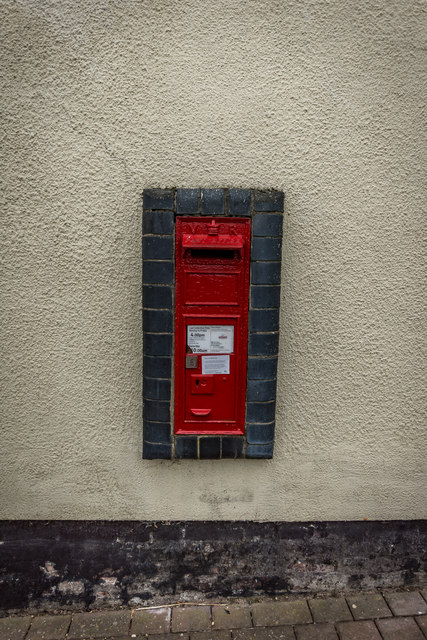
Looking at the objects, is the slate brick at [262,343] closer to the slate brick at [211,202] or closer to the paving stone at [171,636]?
the slate brick at [211,202]

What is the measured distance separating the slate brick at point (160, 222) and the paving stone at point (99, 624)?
2.02 m

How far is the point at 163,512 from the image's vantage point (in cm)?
226

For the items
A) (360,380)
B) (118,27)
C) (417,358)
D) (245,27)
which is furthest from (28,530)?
(245,27)

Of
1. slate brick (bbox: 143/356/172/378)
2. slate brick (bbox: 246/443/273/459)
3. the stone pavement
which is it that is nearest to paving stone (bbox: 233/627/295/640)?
the stone pavement

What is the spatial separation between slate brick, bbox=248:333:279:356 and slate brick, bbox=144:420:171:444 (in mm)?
573

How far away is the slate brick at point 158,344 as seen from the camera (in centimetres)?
196

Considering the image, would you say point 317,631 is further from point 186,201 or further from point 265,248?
point 186,201

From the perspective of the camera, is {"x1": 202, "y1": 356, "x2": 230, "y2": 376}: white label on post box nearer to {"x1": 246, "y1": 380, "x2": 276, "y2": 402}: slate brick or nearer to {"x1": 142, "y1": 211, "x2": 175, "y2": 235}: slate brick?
{"x1": 246, "y1": 380, "x2": 276, "y2": 402}: slate brick

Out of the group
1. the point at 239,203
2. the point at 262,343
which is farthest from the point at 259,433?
the point at 239,203

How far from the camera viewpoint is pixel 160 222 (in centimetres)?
189

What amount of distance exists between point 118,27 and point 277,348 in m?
1.69

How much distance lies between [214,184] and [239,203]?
208mm

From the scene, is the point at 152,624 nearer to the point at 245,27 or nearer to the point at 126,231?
the point at 126,231

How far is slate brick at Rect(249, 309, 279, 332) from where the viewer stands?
77.4 inches
